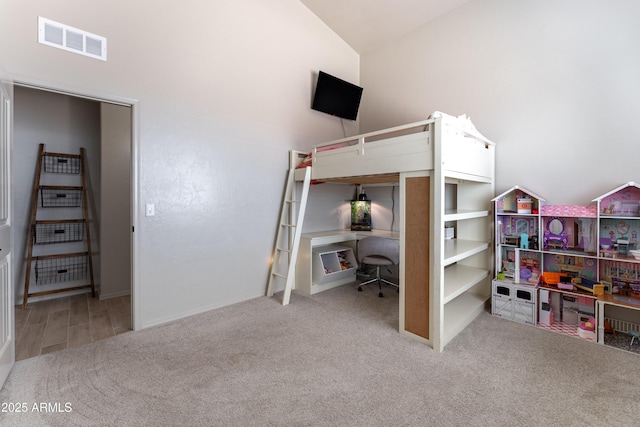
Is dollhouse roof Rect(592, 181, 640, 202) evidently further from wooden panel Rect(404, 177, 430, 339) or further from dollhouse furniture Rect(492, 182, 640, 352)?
wooden panel Rect(404, 177, 430, 339)

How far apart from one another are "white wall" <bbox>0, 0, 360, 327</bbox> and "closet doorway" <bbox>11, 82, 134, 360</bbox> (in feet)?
2.36

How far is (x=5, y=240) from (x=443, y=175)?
304 centimetres

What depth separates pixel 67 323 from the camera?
273 centimetres

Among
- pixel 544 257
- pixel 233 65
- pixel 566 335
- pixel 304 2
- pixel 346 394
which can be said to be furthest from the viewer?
pixel 304 2

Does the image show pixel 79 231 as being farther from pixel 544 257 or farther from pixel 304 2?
pixel 544 257

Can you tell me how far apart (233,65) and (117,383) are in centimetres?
300

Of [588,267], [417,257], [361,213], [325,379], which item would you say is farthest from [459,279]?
[361,213]

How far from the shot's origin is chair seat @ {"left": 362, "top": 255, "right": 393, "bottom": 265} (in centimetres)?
352

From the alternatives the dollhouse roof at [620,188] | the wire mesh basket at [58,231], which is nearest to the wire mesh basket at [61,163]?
the wire mesh basket at [58,231]

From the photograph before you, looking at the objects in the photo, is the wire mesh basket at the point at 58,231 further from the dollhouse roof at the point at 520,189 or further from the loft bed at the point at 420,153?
the dollhouse roof at the point at 520,189

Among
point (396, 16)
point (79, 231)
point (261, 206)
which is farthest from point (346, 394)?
point (396, 16)

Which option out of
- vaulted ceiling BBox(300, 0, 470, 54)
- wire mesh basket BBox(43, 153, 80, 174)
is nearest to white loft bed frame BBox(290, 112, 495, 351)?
vaulted ceiling BBox(300, 0, 470, 54)

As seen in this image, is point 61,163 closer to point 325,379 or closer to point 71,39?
point 71,39

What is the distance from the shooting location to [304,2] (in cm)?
372
